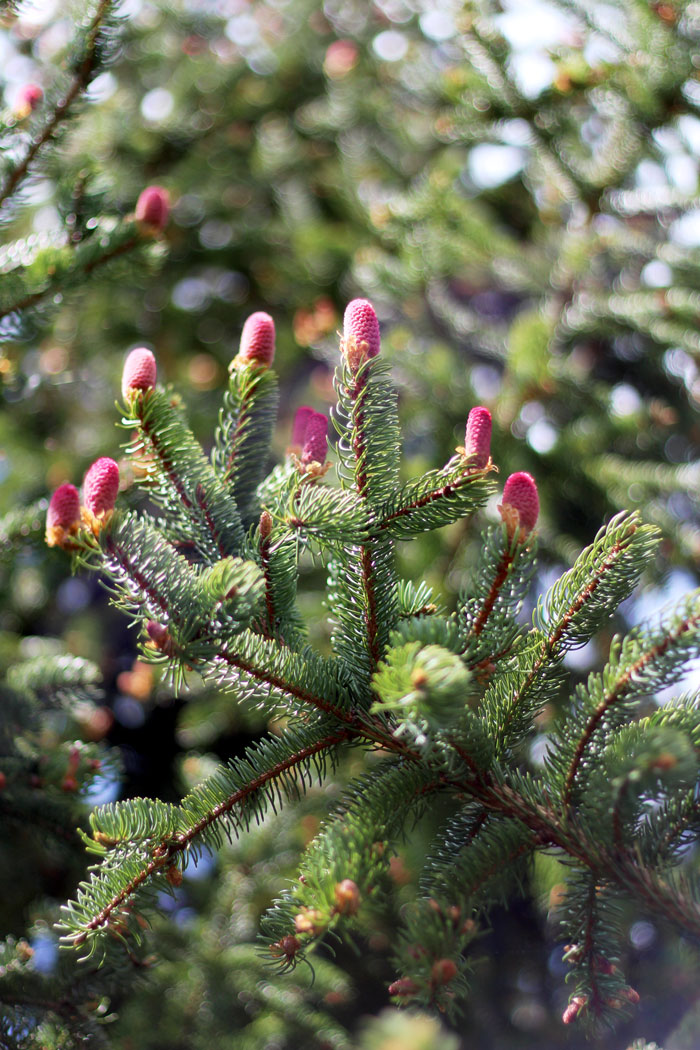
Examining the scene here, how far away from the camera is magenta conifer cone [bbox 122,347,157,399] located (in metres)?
0.71

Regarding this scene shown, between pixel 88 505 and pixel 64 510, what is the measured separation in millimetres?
78

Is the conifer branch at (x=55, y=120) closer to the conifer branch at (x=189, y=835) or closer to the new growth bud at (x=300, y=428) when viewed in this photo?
the new growth bud at (x=300, y=428)

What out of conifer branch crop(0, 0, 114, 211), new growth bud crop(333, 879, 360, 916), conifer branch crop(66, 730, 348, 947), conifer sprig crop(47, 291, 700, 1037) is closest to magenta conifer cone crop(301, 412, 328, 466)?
conifer sprig crop(47, 291, 700, 1037)

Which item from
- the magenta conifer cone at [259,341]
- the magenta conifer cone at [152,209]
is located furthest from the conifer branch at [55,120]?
the magenta conifer cone at [259,341]

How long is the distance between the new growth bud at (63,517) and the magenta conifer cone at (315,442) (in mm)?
227

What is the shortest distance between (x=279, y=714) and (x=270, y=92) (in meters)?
2.35

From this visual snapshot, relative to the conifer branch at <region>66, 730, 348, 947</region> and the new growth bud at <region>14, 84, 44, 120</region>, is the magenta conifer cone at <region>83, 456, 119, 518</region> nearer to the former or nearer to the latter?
the conifer branch at <region>66, 730, 348, 947</region>

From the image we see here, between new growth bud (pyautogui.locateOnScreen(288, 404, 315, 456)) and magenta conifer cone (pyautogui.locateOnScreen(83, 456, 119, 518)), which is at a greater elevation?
magenta conifer cone (pyautogui.locateOnScreen(83, 456, 119, 518))

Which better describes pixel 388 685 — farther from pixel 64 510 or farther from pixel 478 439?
pixel 64 510

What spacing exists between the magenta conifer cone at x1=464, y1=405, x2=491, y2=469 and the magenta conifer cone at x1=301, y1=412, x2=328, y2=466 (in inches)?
5.9

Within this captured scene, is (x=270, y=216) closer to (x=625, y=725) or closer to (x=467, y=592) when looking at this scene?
(x=467, y=592)

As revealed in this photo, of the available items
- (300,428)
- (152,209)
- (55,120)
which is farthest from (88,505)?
(55,120)

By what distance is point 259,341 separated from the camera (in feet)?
2.70

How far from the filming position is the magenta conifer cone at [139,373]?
2.33 feet
